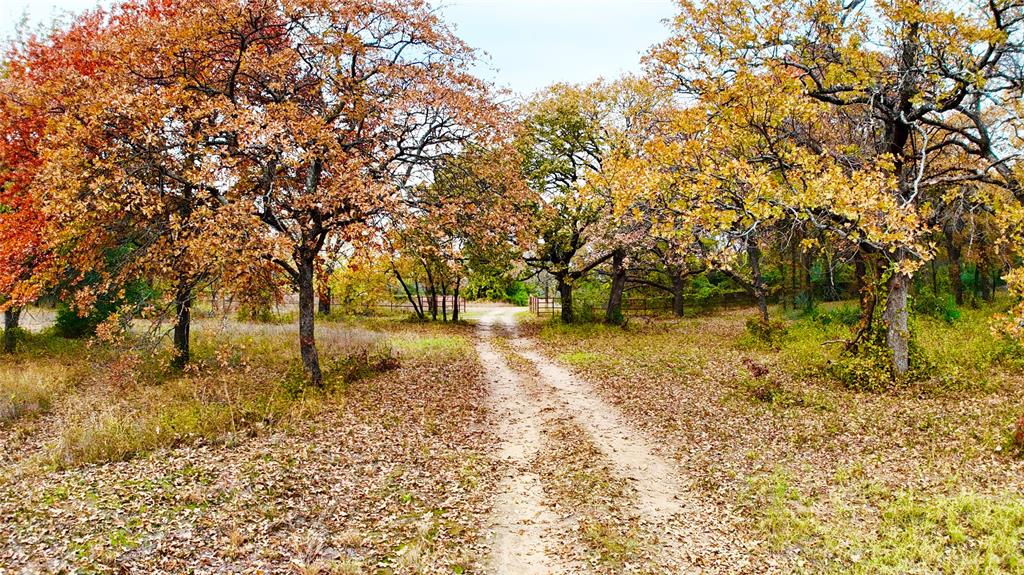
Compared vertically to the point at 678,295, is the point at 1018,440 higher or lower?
lower

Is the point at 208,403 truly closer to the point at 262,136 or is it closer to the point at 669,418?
the point at 262,136

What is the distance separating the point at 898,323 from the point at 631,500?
845 cm

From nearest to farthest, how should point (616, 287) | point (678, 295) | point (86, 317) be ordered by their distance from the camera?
point (86, 317) → point (616, 287) → point (678, 295)

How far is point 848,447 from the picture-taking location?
7996 millimetres

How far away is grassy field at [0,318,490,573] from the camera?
211 inches

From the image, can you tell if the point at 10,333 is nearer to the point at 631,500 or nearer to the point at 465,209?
the point at 465,209

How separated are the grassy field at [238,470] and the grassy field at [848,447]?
12.0 feet

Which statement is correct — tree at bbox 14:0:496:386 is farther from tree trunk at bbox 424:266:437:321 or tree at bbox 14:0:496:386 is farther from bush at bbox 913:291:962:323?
bush at bbox 913:291:962:323

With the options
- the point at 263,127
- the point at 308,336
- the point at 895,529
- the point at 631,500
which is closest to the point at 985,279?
the point at 895,529

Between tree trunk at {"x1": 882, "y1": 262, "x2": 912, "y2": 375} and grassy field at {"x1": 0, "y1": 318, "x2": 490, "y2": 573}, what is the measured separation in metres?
9.28

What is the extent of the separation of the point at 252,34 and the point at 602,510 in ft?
38.5

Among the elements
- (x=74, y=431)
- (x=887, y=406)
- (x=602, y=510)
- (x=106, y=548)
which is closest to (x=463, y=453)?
(x=602, y=510)

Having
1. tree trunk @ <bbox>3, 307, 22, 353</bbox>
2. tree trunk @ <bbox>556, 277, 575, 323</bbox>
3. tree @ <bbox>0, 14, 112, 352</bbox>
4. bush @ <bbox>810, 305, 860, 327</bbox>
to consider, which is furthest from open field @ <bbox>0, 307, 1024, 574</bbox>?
tree trunk @ <bbox>556, 277, 575, 323</bbox>

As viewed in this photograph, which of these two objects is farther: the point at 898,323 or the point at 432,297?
the point at 432,297
